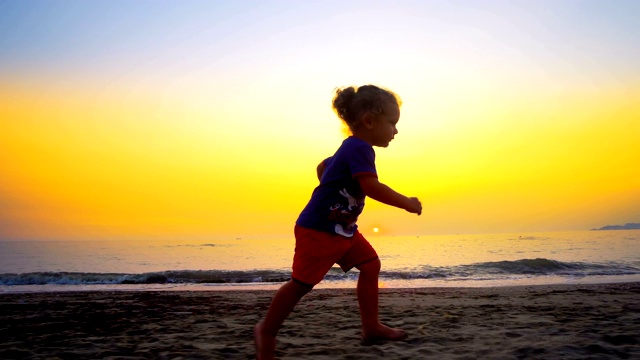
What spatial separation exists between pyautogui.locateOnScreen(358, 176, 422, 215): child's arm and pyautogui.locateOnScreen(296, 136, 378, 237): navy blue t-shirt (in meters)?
0.05

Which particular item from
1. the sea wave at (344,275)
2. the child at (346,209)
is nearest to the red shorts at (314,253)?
the child at (346,209)

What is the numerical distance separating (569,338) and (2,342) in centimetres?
422

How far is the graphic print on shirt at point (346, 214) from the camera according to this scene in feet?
8.62

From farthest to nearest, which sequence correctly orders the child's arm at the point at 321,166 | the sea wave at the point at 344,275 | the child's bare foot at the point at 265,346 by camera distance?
the sea wave at the point at 344,275, the child's arm at the point at 321,166, the child's bare foot at the point at 265,346

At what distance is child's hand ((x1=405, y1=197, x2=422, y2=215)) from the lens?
8.52 feet

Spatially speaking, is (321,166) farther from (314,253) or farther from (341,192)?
(314,253)

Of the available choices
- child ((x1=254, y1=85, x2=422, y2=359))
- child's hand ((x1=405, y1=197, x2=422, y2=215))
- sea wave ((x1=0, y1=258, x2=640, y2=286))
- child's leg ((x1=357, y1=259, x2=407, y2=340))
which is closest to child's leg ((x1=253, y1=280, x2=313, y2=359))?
child ((x1=254, y1=85, x2=422, y2=359))

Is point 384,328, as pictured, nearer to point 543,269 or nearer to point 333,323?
point 333,323

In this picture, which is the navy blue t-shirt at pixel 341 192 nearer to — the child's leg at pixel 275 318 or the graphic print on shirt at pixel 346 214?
the graphic print on shirt at pixel 346 214

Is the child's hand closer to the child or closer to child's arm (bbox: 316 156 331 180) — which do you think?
the child

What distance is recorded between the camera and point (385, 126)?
9.50 ft

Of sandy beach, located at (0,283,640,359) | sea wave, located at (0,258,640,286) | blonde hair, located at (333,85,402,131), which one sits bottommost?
sea wave, located at (0,258,640,286)

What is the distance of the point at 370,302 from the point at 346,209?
0.77m

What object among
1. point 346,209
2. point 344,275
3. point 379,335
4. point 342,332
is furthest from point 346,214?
point 344,275
